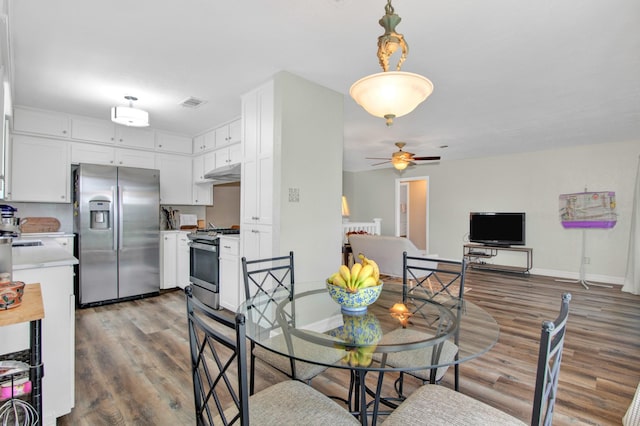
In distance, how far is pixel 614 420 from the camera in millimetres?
1852

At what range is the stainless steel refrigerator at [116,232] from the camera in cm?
388

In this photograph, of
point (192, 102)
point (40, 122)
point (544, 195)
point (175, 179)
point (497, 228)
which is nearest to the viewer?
point (192, 102)

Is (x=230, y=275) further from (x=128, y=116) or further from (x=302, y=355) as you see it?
(x=302, y=355)

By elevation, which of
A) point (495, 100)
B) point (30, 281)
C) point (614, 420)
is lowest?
point (614, 420)

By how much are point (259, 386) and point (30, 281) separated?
1.49 meters

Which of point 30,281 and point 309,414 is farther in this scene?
point 30,281

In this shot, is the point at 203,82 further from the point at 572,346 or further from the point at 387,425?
the point at 572,346

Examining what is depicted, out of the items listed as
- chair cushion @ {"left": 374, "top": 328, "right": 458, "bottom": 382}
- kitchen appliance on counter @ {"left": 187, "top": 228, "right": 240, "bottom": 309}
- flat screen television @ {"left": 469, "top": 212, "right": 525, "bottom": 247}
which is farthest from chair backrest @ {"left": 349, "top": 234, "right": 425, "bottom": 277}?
chair cushion @ {"left": 374, "top": 328, "right": 458, "bottom": 382}

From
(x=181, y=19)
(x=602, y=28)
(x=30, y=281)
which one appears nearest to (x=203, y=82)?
(x=181, y=19)

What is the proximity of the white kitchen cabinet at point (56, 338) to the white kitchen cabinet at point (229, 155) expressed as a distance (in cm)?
263

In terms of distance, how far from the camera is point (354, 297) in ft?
5.15

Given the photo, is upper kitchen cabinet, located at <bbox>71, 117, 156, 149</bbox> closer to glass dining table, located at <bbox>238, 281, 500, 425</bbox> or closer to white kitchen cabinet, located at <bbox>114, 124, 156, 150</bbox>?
white kitchen cabinet, located at <bbox>114, 124, 156, 150</bbox>

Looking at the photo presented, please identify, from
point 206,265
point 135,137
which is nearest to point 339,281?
point 206,265

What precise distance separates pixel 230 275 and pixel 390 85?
2.81 m
